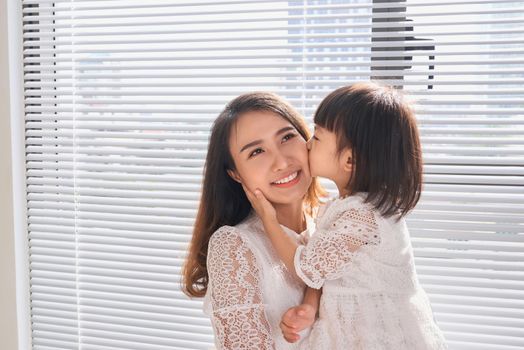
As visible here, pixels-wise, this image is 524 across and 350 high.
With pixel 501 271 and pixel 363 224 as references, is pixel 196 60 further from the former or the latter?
pixel 501 271

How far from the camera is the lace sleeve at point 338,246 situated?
1.42m

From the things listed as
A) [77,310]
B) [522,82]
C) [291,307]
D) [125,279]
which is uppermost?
[522,82]

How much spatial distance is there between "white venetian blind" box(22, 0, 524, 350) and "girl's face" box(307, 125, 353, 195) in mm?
382

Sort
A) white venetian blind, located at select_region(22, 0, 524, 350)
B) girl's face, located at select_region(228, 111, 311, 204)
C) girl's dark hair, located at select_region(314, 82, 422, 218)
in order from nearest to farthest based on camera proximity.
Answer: girl's dark hair, located at select_region(314, 82, 422, 218), girl's face, located at select_region(228, 111, 311, 204), white venetian blind, located at select_region(22, 0, 524, 350)

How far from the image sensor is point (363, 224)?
56.5 inches

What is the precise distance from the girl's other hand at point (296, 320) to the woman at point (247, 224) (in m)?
0.04

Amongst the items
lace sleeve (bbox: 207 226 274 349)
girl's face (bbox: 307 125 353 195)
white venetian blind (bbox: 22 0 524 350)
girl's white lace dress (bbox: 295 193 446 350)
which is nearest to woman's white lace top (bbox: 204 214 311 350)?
lace sleeve (bbox: 207 226 274 349)

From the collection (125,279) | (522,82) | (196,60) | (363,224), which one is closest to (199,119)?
(196,60)

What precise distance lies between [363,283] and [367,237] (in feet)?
0.36

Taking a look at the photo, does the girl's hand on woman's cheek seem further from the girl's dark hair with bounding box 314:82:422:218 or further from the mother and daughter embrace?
the girl's dark hair with bounding box 314:82:422:218

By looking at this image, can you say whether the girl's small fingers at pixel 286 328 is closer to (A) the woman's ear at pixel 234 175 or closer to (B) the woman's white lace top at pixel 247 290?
(B) the woman's white lace top at pixel 247 290

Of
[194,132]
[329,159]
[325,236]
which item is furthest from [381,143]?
[194,132]

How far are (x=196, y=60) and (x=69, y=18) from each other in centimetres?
52

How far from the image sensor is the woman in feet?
4.74
